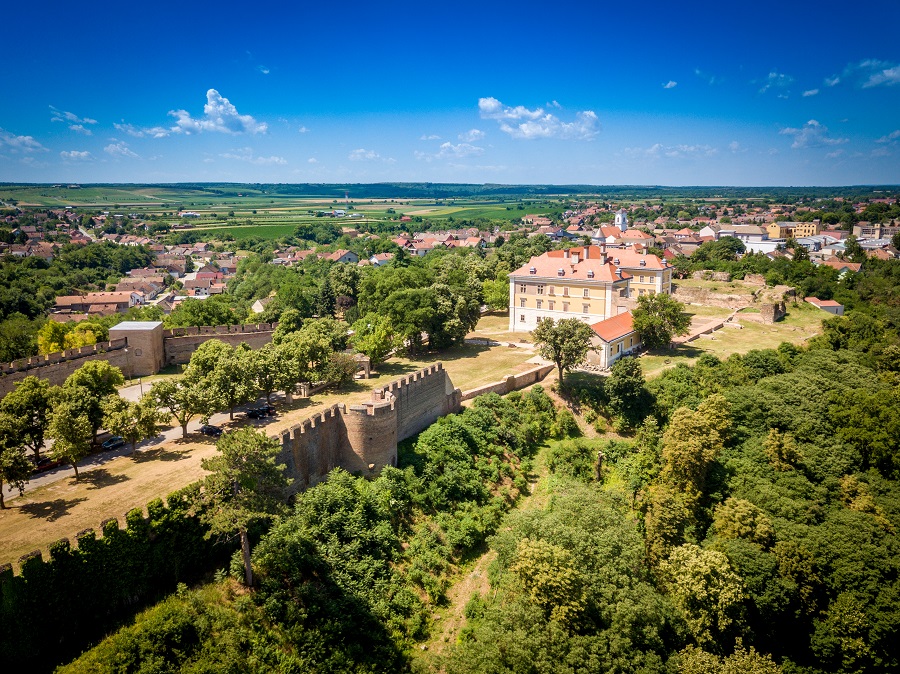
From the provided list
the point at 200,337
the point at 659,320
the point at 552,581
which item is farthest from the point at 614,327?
the point at 200,337

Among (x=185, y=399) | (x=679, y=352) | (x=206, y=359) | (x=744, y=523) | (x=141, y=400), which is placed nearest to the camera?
(x=744, y=523)

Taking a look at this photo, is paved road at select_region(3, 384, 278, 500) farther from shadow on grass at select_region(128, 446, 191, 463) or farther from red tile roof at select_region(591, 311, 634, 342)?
red tile roof at select_region(591, 311, 634, 342)

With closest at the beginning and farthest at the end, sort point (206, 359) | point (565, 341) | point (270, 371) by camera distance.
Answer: point (206, 359) < point (270, 371) < point (565, 341)

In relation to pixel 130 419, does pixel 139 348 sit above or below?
above

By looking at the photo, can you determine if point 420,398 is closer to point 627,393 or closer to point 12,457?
point 627,393

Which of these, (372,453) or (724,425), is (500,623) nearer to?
(372,453)

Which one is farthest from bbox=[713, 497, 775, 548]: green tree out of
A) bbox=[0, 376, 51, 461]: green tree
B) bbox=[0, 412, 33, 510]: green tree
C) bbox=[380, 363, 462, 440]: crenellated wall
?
bbox=[0, 376, 51, 461]: green tree

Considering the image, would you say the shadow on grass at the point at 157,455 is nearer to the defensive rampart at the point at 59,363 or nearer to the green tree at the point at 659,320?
the defensive rampart at the point at 59,363

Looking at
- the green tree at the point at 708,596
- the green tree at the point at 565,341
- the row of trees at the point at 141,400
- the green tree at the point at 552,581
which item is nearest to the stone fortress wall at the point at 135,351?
the row of trees at the point at 141,400

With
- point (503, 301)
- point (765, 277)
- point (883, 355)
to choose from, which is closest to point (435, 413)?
point (503, 301)
